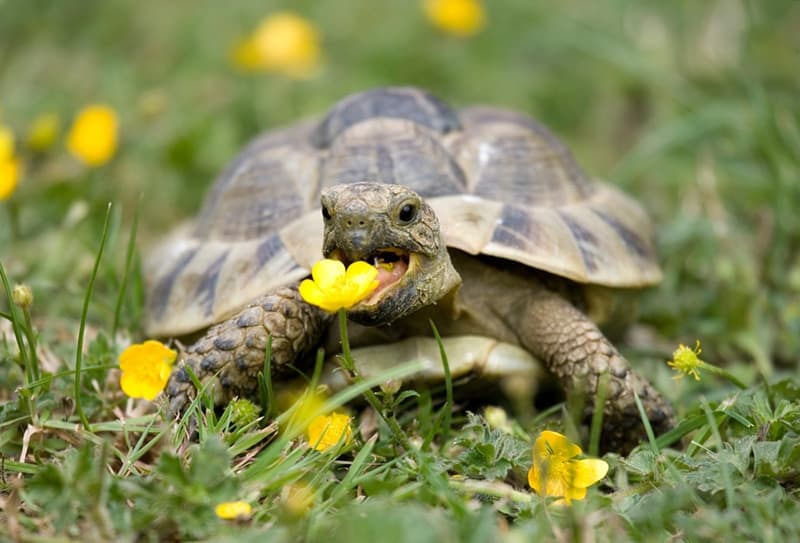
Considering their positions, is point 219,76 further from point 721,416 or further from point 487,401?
point 721,416

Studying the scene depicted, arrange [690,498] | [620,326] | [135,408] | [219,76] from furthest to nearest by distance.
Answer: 1. [219,76]
2. [620,326]
3. [135,408]
4. [690,498]

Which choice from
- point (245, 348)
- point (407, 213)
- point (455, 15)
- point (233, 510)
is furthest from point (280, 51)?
point (233, 510)

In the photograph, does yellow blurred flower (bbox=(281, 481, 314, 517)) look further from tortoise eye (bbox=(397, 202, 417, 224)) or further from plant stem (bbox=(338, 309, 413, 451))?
tortoise eye (bbox=(397, 202, 417, 224))

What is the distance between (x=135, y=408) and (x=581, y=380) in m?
1.49

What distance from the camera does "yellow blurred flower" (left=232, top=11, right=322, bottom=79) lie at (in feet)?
22.0

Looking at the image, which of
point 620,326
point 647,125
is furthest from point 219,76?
point 620,326

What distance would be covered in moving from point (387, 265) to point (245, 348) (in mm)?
546

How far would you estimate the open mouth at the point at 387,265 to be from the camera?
2805 mm

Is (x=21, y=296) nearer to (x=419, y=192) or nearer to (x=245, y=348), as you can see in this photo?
(x=245, y=348)

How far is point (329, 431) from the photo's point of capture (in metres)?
2.78

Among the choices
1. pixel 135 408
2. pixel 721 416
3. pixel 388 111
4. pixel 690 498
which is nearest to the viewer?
pixel 690 498

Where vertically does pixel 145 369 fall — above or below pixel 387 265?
below

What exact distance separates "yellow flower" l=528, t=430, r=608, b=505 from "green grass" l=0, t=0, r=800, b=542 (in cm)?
6

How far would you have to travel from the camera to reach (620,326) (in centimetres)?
404
